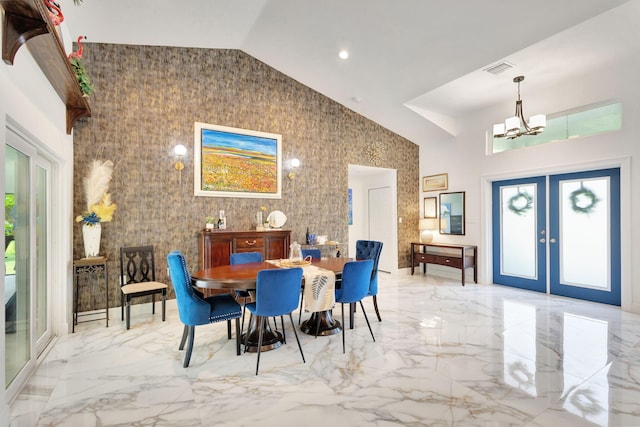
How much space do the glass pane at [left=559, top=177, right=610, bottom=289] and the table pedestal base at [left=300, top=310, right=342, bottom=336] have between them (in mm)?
3831

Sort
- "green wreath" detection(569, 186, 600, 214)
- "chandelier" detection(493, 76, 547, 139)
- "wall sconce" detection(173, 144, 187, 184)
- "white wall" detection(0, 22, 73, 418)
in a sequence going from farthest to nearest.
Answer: "green wreath" detection(569, 186, 600, 214), "wall sconce" detection(173, 144, 187, 184), "chandelier" detection(493, 76, 547, 139), "white wall" detection(0, 22, 73, 418)

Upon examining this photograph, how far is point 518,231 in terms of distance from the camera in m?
5.38

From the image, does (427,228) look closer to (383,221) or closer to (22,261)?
(383,221)

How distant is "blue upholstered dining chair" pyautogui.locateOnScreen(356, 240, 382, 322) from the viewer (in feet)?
12.0

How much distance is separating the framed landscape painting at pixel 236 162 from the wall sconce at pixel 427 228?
321 centimetres

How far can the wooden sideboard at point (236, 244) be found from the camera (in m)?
4.22

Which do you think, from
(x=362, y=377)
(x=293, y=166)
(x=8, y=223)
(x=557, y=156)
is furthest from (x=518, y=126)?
(x=8, y=223)

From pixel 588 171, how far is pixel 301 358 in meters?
4.75

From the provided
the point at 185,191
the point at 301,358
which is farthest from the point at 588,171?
the point at 185,191

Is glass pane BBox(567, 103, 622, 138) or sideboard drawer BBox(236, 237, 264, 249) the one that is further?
sideboard drawer BBox(236, 237, 264, 249)

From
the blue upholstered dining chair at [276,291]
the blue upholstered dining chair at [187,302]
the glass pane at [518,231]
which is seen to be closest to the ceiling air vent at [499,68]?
the glass pane at [518,231]

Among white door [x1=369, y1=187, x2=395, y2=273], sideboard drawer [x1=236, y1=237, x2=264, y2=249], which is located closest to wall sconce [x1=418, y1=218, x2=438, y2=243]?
white door [x1=369, y1=187, x2=395, y2=273]

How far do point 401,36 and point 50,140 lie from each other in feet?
12.9

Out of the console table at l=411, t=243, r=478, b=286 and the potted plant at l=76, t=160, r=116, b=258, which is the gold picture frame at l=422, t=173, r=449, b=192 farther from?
the potted plant at l=76, t=160, r=116, b=258
